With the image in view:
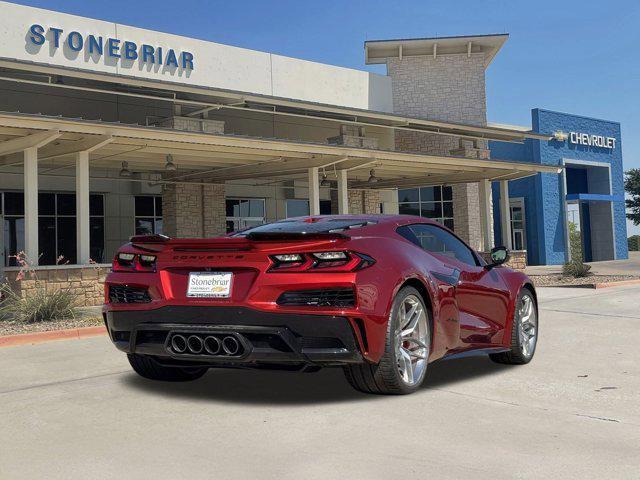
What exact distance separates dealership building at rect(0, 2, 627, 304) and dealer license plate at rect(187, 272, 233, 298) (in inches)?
366

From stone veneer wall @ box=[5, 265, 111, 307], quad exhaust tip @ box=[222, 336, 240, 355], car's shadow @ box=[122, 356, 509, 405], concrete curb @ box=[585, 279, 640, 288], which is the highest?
stone veneer wall @ box=[5, 265, 111, 307]

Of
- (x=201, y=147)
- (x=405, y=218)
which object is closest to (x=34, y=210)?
(x=201, y=147)

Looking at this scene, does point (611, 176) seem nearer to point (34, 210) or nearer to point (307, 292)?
point (34, 210)

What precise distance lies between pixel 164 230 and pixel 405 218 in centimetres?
1849

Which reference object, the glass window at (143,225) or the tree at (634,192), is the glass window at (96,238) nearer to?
the glass window at (143,225)

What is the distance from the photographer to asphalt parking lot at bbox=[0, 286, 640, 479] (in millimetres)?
3457

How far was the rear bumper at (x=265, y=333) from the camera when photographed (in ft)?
14.5

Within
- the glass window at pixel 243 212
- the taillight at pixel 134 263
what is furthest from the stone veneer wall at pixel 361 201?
the taillight at pixel 134 263

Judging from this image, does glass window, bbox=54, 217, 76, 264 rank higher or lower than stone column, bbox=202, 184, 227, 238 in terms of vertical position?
lower

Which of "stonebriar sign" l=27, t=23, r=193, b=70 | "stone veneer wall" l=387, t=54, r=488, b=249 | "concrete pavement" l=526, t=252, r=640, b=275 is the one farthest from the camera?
"stone veneer wall" l=387, t=54, r=488, b=249

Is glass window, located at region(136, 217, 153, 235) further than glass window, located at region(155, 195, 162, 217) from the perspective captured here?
No

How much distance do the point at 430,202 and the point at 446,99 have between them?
5229 millimetres

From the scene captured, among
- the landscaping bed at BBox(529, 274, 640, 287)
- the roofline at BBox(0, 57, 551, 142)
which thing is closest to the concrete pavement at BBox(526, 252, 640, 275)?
the landscaping bed at BBox(529, 274, 640, 287)

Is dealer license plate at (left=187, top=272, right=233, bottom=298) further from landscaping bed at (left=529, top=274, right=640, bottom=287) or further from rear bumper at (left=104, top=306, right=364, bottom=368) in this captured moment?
landscaping bed at (left=529, top=274, right=640, bottom=287)
